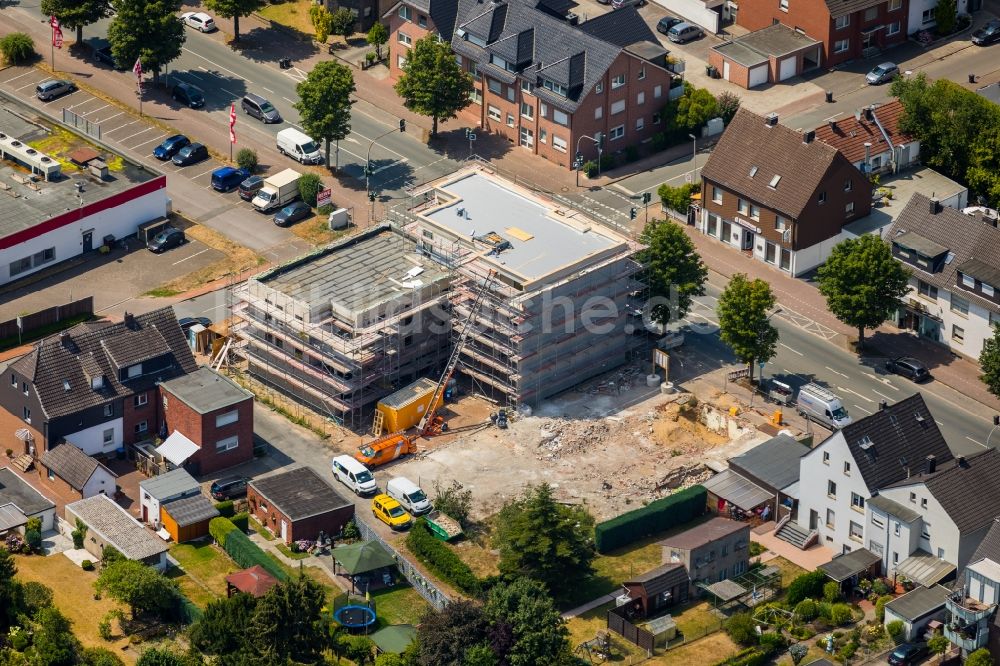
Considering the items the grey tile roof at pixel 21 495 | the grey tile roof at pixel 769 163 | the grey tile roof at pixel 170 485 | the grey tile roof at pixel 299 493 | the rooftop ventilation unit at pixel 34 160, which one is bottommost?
the grey tile roof at pixel 21 495

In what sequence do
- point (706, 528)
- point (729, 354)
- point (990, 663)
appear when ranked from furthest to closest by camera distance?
point (729, 354), point (706, 528), point (990, 663)

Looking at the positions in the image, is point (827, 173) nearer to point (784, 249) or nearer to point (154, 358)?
point (784, 249)

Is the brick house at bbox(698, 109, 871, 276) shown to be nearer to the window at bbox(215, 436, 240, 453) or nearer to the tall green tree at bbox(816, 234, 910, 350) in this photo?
the tall green tree at bbox(816, 234, 910, 350)

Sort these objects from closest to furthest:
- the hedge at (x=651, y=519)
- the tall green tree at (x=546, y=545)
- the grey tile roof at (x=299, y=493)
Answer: the tall green tree at (x=546, y=545)
the grey tile roof at (x=299, y=493)
the hedge at (x=651, y=519)

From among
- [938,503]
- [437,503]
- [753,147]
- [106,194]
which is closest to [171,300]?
[106,194]

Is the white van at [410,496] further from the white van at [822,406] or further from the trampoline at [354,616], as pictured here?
the white van at [822,406]

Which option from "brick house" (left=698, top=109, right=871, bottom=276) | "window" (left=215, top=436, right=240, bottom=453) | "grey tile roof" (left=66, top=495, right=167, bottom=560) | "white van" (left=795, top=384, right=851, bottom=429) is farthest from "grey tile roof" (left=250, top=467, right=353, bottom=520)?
"brick house" (left=698, top=109, right=871, bottom=276)

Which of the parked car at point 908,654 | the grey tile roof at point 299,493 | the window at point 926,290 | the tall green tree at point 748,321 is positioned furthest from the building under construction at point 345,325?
the parked car at point 908,654
